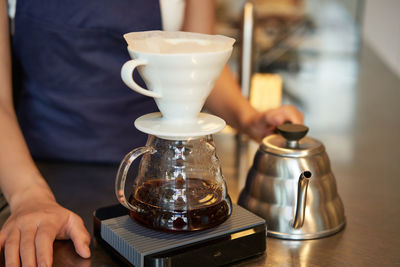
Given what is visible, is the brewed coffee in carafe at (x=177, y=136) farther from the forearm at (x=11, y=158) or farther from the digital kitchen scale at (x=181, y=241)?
the forearm at (x=11, y=158)

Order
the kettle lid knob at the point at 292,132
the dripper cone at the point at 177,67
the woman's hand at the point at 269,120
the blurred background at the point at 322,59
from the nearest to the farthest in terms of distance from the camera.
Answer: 1. the dripper cone at the point at 177,67
2. the kettle lid knob at the point at 292,132
3. the woman's hand at the point at 269,120
4. the blurred background at the point at 322,59

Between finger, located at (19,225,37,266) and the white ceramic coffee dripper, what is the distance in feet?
0.73

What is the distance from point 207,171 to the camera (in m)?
0.76

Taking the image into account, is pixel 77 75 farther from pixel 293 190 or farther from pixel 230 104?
pixel 293 190

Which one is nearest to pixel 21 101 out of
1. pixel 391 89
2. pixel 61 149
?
pixel 61 149

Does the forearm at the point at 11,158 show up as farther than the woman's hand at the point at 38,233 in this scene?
Yes

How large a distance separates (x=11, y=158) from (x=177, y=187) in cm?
34

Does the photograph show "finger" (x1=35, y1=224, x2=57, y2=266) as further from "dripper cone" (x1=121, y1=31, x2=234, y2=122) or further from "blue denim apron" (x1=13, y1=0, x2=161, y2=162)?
"blue denim apron" (x1=13, y1=0, x2=161, y2=162)

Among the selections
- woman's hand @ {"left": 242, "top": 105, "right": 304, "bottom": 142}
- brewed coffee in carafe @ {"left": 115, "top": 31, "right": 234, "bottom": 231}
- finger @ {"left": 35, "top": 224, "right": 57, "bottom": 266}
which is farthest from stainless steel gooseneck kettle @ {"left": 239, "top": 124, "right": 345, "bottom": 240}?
finger @ {"left": 35, "top": 224, "right": 57, "bottom": 266}

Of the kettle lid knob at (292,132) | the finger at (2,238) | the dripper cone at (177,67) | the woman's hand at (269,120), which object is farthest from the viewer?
the woman's hand at (269,120)

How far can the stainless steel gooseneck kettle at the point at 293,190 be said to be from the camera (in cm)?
84

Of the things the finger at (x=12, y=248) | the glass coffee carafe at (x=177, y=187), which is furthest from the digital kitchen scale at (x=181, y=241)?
the finger at (x=12, y=248)

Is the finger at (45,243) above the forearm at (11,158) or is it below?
below

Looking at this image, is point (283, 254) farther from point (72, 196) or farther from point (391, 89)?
point (391, 89)
